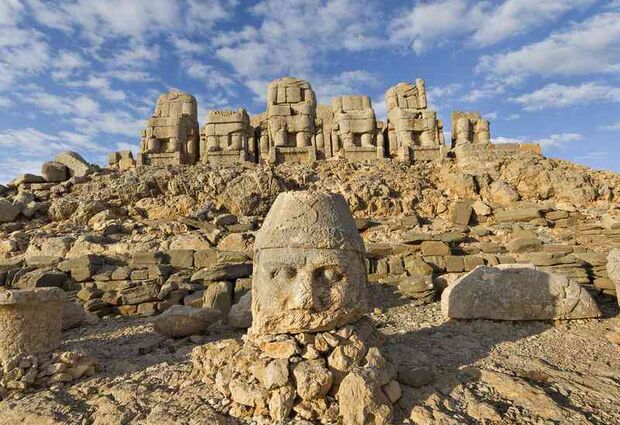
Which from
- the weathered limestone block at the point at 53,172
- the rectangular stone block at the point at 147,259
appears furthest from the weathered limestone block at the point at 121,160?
the rectangular stone block at the point at 147,259

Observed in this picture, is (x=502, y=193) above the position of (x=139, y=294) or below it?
above

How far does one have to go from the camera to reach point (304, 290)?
4008 mm

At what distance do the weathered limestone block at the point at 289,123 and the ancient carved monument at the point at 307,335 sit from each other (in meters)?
12.0

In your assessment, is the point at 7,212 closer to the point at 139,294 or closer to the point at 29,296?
the point at 139,294

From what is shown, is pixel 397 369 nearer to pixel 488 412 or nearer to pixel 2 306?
pixel 488 412

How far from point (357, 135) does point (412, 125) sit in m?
2.34

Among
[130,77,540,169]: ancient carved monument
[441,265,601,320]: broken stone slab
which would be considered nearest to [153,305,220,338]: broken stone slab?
[441,265,601,320]: broken stone slab

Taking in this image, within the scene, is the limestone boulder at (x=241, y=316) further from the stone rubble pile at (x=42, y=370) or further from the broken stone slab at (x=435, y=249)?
the broken stone slab at (x=435, y=249)

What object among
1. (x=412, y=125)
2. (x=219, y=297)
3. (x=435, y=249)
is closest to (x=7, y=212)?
(x=219, y=297)

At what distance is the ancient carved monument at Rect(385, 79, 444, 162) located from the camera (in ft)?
54.2

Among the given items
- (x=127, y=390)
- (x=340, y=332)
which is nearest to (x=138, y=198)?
(x=127, y=390)

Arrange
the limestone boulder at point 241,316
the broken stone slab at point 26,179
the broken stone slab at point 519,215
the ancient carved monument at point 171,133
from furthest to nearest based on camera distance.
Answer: the ancient carved monument at point 171,133, the broken stone slab at point 26,179, the broken stone slab at point 519,215, the limestone boulder at point 241,316

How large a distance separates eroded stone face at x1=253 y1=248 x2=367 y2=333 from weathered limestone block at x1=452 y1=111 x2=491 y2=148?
48.2 feet

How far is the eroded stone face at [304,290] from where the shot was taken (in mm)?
4039
